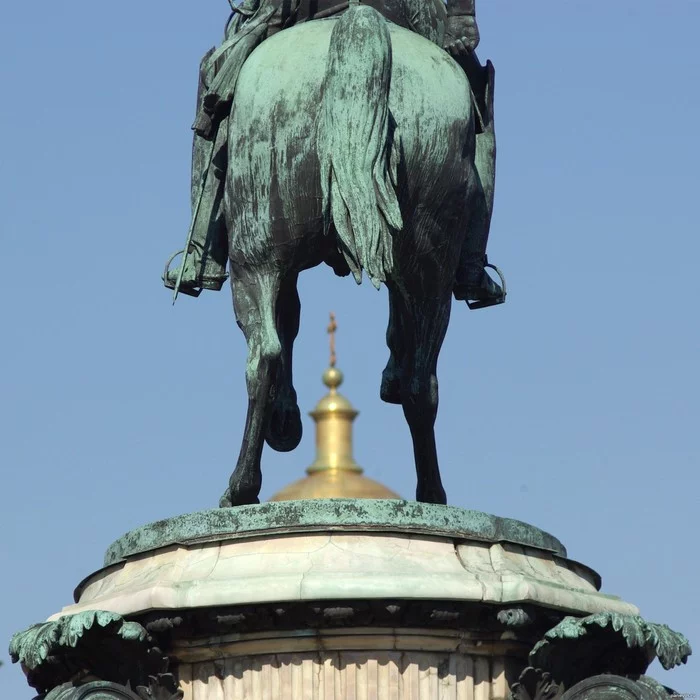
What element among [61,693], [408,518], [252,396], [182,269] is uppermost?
[182,269]

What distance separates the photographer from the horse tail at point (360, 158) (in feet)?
43.3

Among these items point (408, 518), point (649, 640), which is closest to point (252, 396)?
point (408, 518)

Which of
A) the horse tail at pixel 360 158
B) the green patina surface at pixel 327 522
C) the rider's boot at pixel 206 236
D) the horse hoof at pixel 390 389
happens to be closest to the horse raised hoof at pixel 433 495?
the horse hoof at pixel 390 389

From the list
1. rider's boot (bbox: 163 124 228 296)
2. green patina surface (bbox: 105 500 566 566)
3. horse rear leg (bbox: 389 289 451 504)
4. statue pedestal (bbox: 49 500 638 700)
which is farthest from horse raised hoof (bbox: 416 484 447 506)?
rider's boot (bbox: 163 124 228 296)

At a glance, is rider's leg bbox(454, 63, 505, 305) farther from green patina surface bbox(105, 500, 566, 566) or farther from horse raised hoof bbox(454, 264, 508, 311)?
green patina surface bbox(105, 500, 566, 566)

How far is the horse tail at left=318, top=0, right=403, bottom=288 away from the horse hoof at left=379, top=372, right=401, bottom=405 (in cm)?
134

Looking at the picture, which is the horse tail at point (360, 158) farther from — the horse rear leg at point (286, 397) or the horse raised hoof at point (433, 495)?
the horse raised hoof at point (433, 495)

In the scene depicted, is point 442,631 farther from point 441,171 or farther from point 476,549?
point 441,171

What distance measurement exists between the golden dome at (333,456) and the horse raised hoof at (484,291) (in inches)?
2200

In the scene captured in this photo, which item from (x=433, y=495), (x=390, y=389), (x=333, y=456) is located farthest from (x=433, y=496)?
(x=333, y=456)

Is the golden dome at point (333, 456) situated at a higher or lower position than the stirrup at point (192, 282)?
higher

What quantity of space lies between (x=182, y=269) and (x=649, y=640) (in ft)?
11.9

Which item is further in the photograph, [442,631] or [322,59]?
[322,59]

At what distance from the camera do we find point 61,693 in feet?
40.9
